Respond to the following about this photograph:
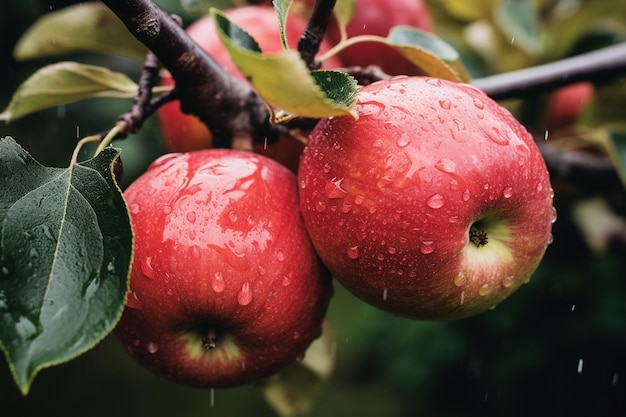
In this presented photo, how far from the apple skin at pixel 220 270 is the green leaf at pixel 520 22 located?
70 centimetres

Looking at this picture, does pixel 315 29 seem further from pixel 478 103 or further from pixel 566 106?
pixel 566 106

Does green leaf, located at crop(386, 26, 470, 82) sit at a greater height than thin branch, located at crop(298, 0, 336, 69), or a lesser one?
lesser

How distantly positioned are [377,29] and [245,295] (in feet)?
1.88

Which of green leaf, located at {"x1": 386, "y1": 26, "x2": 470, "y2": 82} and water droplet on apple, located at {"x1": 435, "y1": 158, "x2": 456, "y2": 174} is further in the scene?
green leaf, located at {"x1": 386, "y1": 26, "x2": 470, "y2": 82}

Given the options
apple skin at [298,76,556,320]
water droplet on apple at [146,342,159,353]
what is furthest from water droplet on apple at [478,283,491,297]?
water droplet on apple at [146,342,159,353]

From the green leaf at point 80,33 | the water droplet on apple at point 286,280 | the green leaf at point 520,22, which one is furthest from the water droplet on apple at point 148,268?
the green leaf at point 520,22

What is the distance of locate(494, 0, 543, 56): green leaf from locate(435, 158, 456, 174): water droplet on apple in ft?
2.34

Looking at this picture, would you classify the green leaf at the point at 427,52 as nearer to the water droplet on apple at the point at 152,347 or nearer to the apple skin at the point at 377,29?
the apple skin at the point at 377,29

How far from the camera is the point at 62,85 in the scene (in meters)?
0.79

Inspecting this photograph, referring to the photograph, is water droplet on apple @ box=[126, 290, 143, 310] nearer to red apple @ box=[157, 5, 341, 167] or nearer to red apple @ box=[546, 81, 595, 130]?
red apple @ box=[157, 5, 341, 167]

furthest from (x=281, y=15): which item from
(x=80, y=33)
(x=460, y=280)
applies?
(x=80, y=33)

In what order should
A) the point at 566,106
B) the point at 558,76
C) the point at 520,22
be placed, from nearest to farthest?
the point at 558,76, the point at 520,22, the point at 566,106

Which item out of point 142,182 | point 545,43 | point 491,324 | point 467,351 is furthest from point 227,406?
point 142,182

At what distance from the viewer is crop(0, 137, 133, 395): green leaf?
468mm
